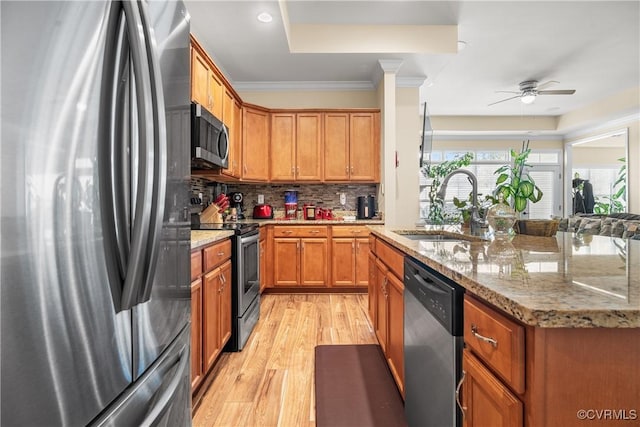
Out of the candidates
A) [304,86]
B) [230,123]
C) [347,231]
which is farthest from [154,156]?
[304,86]

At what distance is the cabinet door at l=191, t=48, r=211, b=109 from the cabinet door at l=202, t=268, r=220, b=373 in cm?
154

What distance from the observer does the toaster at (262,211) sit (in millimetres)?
4562

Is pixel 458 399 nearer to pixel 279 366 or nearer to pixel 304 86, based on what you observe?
pixel 279 366

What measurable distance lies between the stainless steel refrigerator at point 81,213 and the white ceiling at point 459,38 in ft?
8.49

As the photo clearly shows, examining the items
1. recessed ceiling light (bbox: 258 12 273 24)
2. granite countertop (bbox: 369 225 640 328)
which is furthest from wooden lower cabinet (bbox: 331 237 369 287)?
granite countertop (bbox: 369 225 640 328)

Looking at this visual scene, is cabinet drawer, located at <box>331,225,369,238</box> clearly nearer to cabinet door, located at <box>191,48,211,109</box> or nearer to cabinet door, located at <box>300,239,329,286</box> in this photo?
cabinet door, located at <box>300,239,329,286</box>

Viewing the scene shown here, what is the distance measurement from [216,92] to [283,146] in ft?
4.25

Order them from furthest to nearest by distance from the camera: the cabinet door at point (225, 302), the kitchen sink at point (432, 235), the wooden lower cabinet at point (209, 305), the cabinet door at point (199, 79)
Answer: the cabinet door at point (199, 79) < the cabinet door at point (225, 302) < the kitchen sink at point (432, 235) < the wooden lower cabinet at point (209, 305)

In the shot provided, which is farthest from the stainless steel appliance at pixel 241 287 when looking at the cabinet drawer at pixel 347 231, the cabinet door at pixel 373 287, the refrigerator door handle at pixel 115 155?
the refrigerator door handle at pixel 115 155

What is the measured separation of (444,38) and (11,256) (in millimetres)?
4176

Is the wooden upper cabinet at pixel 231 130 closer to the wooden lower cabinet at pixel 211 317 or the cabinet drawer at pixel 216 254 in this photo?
the cabinet drawer at pixel 216 254

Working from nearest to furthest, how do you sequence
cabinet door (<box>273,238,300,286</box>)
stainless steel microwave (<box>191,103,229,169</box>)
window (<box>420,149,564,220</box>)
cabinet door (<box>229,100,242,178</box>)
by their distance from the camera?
stainless steel microwave (<box>191,103,229,169</box>) → cabinet door (<box>229,100,242,178</box>) → cabinet door (<box>273,238,300,286</box>) → window (<box>420,149,564,220</box>)

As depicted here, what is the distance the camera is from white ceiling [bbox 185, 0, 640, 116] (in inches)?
127

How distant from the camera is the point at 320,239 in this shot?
4.11 meters
